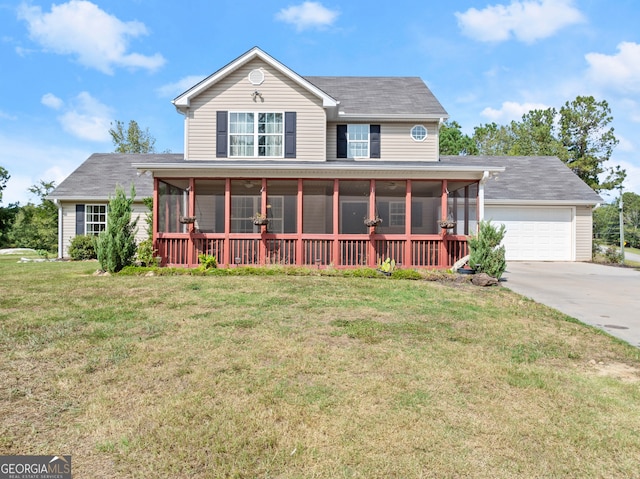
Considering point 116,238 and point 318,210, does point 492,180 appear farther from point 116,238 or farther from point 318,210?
point 116,238

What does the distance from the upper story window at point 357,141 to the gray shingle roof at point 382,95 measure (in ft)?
2.00

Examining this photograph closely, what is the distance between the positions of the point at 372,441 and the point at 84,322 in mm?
4646

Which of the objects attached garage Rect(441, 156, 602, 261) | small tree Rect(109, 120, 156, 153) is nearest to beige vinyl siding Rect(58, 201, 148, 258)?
attached garage Rect(441, 156, 602, 261)

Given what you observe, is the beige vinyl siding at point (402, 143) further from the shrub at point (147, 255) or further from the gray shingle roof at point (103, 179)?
the shrub at point (147, 255)

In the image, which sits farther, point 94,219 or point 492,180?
point 492,180

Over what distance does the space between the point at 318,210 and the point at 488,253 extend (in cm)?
687

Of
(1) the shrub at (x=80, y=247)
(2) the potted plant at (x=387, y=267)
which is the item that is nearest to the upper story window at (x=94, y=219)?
(1) the shrub at (x=80, y=247)

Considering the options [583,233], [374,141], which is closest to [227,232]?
[374,141]

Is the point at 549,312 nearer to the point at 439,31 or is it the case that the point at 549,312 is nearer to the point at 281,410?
the point at 281,410

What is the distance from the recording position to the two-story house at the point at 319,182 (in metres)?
10.9

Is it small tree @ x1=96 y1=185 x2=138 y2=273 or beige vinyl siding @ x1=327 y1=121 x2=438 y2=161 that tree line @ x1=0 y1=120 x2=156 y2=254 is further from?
beige vinyl siding @ x1=327 y1=121 x2=438 y2=161

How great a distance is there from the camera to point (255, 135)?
12156 mm

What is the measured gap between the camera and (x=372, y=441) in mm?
2350

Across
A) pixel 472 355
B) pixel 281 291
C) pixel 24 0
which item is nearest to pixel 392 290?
pixel 281 291
